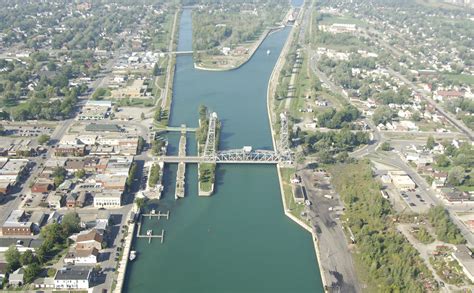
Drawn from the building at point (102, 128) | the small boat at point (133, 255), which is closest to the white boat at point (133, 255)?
the small boat at point (133, 255)

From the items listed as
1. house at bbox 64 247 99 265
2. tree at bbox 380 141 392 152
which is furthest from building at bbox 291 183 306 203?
house at bbox 64 247 99 265

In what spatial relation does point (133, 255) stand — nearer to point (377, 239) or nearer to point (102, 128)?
point (377, 239)

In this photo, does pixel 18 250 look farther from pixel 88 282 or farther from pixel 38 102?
pixel 38 102

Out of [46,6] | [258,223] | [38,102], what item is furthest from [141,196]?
[46,6]

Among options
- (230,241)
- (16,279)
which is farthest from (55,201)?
(230,241)

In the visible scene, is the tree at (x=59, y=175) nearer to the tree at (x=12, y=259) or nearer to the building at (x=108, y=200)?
the building at (x=108, y=200)

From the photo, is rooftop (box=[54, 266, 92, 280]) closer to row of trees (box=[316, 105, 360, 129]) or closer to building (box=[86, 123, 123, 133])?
building (box=[86, 123, 123, 133])

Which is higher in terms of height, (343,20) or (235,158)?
(343,20)
